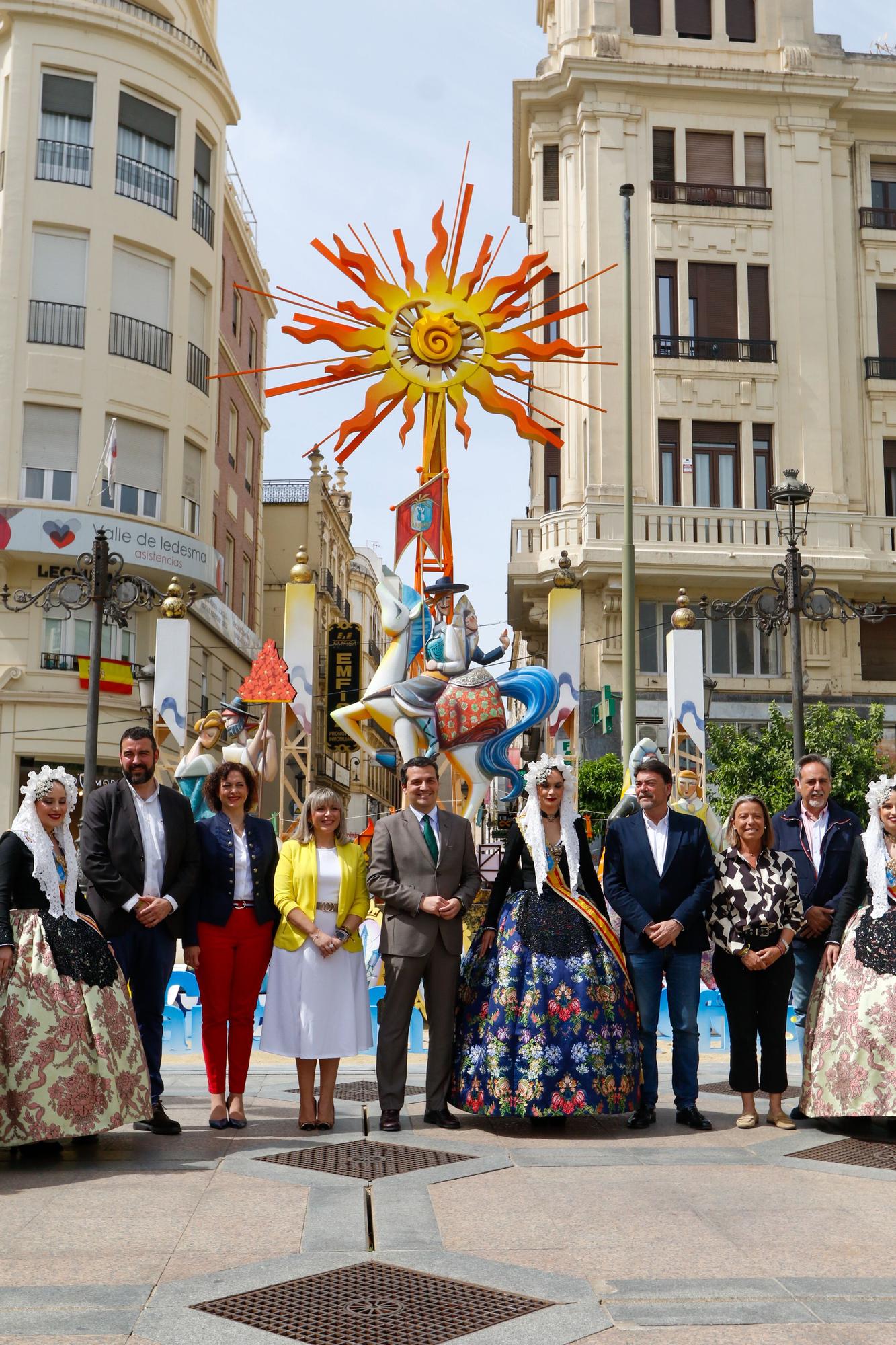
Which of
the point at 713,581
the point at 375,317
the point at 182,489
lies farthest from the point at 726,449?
the point at 375,317

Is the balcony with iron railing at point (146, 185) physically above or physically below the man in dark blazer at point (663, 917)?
above

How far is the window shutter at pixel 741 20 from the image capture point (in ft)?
103

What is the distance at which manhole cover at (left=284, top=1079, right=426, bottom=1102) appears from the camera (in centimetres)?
819

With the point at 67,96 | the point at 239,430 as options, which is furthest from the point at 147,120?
the point at 239,430

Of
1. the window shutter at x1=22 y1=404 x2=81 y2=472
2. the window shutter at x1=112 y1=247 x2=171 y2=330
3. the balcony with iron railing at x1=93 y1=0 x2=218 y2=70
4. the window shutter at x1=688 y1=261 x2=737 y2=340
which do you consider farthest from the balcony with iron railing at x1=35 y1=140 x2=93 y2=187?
the window shutter at x1=688 y1=261 x2=737 y2=340

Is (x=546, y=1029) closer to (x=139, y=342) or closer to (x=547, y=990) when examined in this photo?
(x=547, y=990)

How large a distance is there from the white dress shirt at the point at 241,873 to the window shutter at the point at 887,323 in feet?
88.7

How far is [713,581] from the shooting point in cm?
2834

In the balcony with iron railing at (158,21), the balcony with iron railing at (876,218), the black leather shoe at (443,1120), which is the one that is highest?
the balcony with iron railing at (158,21)

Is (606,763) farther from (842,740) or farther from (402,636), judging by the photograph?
(402,636)

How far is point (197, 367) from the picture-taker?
32.2 metres

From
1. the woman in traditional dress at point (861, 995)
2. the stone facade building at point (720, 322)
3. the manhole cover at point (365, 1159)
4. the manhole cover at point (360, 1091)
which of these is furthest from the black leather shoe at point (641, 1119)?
the stone facade building at point (720, 322)

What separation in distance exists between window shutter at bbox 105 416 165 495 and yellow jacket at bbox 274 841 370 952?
2360 cm

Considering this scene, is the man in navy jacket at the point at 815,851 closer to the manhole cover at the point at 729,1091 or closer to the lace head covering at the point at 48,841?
the manhole cover at the point at 729,1091
